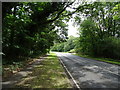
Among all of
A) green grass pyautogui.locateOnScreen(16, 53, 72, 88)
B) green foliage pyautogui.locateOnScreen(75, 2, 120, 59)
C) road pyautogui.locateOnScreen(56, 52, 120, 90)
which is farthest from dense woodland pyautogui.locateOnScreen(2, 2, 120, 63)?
road pyautogui.locateOnScreen(56, 52, 120, 90)

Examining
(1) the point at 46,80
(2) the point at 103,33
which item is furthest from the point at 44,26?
(2) the point at 103,33

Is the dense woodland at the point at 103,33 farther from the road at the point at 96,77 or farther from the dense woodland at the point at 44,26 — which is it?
the road at the point at 96,77

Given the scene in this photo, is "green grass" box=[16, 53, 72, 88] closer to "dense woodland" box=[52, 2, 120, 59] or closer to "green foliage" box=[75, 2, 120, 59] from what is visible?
"dense woodland" box=[52, 2, 120, 59]

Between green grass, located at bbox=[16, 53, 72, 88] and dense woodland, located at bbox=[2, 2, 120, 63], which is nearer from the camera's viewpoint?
green grass, located at bbox=[16, 53, 72, 88]

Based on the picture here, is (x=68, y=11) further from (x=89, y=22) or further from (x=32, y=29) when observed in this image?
(x=89, y=22)

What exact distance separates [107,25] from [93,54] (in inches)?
363

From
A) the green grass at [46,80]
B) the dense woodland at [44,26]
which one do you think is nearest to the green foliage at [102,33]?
the dense woodland at [44,26]

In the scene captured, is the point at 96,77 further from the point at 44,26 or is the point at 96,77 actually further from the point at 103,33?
the point at 103,33

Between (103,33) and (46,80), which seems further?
(103,33)

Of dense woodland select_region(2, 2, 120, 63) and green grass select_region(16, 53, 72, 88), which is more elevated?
dense woodland select_region(2, 2, 120, 63)

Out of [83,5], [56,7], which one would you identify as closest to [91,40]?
[83,5]

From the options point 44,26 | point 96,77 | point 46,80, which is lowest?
point 96,77

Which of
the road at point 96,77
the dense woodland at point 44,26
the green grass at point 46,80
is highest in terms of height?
the dense woodland at point 44,26

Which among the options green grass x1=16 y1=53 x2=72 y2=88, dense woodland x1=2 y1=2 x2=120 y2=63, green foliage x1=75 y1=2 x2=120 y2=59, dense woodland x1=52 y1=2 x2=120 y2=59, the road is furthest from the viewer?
green foliage x1=75 y1=2 x2=120 y2=59
